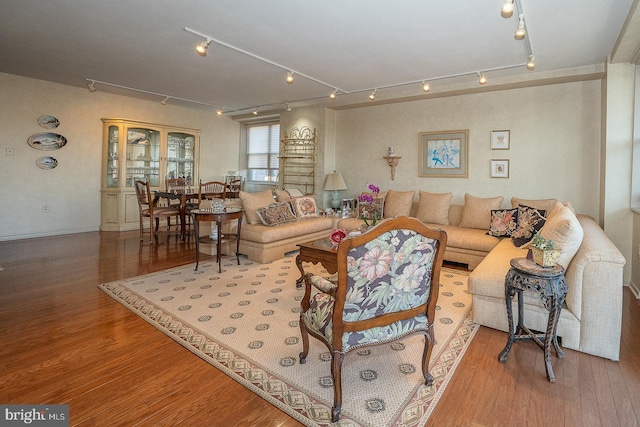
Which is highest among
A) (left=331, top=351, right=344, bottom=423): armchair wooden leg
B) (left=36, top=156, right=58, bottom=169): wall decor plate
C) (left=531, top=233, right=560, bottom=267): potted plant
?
(left=36, top=156, right=58, bottom=169): wall decor plate

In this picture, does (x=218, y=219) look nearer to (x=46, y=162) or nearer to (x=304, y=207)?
(x=304, y=207)

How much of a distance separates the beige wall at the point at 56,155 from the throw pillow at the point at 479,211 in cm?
636

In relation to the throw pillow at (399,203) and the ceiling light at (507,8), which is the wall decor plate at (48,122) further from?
the ceiling light at (507,8)

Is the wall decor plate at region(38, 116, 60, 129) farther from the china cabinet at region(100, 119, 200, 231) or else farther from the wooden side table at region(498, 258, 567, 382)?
the wooden side table at region(498, 258, 567, 382)

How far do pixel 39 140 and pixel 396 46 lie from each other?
6045mm

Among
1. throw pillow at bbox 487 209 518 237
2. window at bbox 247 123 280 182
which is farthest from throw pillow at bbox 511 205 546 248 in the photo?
window at bbox 247 123 280 182

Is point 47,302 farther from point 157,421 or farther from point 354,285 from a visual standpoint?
point 354,285

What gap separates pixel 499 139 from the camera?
495cm

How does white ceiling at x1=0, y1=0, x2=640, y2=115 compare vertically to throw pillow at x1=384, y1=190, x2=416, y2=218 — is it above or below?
above

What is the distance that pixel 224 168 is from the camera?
852 centimetres

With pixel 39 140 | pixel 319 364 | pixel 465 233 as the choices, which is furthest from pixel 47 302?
pixel 465 233

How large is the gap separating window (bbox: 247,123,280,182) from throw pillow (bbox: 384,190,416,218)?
12.0 feet

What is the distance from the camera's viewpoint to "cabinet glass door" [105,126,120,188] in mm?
6504

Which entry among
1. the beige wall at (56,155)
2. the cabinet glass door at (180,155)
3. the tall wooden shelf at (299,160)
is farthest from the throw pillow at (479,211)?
the beige wall at (56,155)
